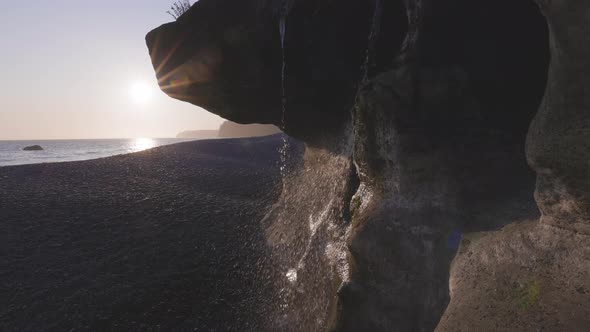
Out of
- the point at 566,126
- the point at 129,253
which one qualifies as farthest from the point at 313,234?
the point at 566,126

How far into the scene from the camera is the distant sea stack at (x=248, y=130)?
303 ft

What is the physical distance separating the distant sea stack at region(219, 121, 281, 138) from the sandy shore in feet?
234

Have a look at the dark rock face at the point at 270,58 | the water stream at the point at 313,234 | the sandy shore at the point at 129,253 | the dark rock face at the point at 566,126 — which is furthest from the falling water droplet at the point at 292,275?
the dark rock face at the point at 566,126

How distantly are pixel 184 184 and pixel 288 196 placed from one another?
7940mm

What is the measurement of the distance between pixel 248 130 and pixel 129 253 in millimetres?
115445

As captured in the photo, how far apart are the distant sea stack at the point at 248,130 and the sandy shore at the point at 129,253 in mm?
71412

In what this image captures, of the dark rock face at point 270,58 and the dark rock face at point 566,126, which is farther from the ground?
the dark rock face at point 270,58

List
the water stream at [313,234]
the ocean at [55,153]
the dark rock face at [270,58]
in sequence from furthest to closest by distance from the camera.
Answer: the ocean at [55,153], the dark rock face at [270,58], the water stream at [313,234]

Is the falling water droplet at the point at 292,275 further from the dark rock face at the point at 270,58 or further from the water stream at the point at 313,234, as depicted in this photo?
the dark rock face at the point at 270,58

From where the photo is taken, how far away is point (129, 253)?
834 centimetres

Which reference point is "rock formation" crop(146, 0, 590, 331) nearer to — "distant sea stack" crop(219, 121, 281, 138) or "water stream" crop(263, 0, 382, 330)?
"water stream" crop(263, 0, 382, 330)

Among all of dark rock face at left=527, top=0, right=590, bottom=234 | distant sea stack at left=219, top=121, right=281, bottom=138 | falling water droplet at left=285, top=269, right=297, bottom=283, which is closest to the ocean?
distant sea stack at left=219, top=121, right=281, bottom=138

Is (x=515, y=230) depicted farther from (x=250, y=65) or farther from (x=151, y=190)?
(x=151, y=190)

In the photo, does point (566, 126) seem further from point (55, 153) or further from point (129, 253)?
point (55, 153)
